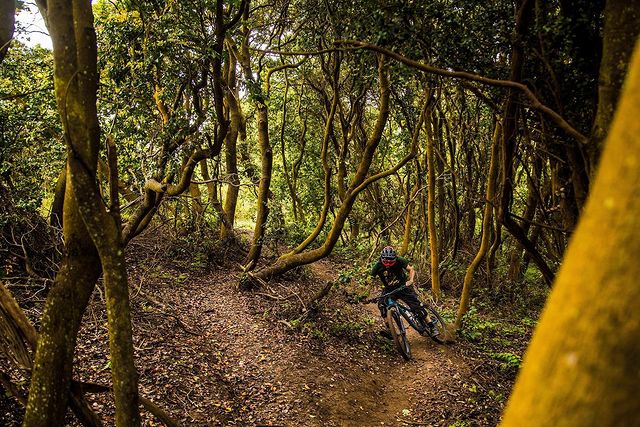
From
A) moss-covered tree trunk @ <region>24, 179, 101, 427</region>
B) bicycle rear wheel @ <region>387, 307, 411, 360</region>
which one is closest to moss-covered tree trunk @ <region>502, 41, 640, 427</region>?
moss-covered tree trunk @ <region>24, 179, 101, 427</region>

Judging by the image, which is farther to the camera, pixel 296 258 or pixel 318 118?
pixel 318 118

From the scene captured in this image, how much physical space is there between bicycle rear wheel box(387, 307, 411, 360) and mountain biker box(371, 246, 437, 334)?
272 mm

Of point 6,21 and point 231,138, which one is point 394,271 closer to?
point 231,138

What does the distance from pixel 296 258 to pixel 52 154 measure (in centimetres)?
647

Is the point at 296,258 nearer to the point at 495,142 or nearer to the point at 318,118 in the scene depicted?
the point at 495,142

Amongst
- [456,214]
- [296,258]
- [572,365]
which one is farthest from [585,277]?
[456,214]

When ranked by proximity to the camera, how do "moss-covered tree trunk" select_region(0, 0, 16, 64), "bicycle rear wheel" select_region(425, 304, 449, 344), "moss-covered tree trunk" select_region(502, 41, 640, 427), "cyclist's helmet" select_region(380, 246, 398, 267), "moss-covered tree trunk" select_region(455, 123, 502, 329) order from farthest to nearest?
"bicycle rear wheel" select_region(425, 304, 449, 344) < "moss-covered tree trunk" select_region(455, 123, 502, 329) < "cyclist's helmet" select_region(380, 246, 398, 267) < "moss-covered tree trunk" select_region(0, 0, 16, 64) < "moss-covered tree trunk" select_region(502, 41, 640, 427)

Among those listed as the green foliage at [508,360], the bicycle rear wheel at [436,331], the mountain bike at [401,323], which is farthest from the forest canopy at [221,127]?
the green foliage at [508,360]

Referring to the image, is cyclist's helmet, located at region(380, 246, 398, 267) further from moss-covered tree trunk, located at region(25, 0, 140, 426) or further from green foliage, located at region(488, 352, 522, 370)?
moss-covered tree trunk, located at region(25, 0, 140, 426)

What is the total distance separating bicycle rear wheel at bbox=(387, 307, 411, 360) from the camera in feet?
29.8

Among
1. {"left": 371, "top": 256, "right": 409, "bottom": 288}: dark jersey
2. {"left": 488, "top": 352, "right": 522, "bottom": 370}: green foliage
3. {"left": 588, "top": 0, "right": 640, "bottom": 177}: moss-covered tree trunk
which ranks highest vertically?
{"left": 588, "top": 0, "right": 640, "bottom": 177}: moss-covered tree trunk

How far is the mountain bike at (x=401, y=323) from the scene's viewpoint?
9.11m

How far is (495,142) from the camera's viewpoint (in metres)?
9.18

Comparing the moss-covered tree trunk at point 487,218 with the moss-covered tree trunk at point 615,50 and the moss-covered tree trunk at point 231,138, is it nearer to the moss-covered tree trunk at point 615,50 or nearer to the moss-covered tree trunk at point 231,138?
the moss-covered tree trunk at point 615,50
